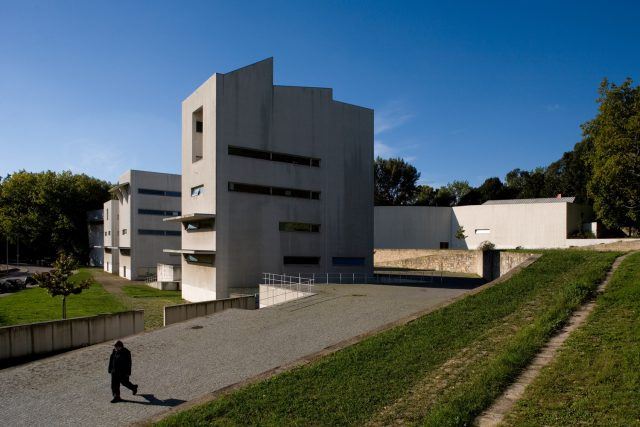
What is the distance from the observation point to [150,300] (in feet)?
118

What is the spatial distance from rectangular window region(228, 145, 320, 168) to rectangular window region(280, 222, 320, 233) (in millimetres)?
4937

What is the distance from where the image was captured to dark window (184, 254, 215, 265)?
32.6m

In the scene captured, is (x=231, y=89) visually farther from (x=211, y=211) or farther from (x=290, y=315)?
(x=290, y=315)

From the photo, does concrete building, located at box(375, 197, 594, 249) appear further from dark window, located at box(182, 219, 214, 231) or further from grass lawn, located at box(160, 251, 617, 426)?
grass lawn, located at box(160, 251, 617, 426)

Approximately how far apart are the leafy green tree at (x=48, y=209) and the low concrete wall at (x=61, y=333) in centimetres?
6700

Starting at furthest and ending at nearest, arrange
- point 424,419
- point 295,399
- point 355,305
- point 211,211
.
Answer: point 211,211 < point 355,305 < point 295,399 < point 424,419

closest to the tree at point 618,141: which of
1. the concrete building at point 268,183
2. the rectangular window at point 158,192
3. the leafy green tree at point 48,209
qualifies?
the concrete building at point 268,183

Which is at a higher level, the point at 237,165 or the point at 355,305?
the point at 237,165

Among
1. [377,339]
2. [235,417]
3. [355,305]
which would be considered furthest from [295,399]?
[355,305]

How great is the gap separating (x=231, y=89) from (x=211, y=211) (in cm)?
Answer: 925

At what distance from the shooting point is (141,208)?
55.7 m

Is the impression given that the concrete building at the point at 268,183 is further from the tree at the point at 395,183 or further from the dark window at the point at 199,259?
the tree at the point at 395,183

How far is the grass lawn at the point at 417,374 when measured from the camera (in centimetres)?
744

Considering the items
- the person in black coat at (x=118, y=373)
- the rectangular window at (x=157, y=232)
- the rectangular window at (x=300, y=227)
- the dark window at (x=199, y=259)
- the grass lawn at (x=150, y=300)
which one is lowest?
the grass lawn at (x=150, y=300)
